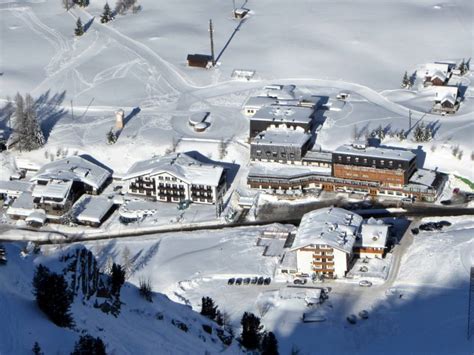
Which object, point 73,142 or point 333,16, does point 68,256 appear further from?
point 333,16

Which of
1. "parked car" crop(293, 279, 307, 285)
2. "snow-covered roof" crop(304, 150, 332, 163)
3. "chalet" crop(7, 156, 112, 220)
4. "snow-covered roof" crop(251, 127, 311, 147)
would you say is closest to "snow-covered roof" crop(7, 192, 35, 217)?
"chalet" crop(7, 156, 112, 220)

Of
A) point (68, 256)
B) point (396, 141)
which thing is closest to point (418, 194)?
point (396, 141)

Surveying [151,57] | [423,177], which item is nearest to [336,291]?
[423,177]

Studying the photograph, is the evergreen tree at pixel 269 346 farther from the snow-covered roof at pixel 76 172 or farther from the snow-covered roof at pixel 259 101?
the snow-covered roof at pixel 259 101

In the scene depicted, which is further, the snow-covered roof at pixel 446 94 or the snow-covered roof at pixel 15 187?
the snow-covered roof at pixel 446 94

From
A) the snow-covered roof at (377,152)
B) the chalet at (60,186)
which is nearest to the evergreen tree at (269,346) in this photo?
the snow-covered roof at (377,152)

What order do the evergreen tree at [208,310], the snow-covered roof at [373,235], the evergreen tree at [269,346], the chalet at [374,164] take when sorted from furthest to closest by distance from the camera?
the chalet at [374,164], the snow-covered roof at [373,235], the evergreen tree at [208,310], the evergreen tree at [269,346]

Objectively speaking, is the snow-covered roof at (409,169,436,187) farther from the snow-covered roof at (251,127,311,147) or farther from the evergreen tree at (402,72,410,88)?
the evergreen tree at (402,72,410,88)
